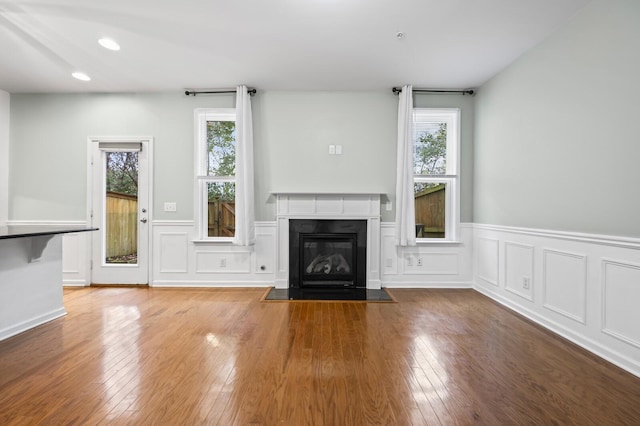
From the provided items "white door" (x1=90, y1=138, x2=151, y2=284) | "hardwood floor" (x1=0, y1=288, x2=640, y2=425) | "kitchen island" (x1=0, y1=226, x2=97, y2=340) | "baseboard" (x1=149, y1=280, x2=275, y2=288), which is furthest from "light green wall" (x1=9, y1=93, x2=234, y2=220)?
"hardwood floor" (x1=0, y1=288, x2=640, y2=425)

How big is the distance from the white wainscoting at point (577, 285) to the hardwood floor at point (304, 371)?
16cm

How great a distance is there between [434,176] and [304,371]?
3.23 metres

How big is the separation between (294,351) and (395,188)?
2698 mm

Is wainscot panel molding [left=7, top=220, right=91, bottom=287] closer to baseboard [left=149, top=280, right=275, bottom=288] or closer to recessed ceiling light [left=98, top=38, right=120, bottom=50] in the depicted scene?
baseboard [left=149, top=280, right=275, bottom=288]

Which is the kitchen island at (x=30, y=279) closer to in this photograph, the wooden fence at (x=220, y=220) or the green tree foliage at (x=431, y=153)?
the wooden fence at (x=220, y=220)

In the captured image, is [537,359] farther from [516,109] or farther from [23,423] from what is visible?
[23,423]

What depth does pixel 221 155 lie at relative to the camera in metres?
4.34

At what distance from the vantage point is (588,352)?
2324mm

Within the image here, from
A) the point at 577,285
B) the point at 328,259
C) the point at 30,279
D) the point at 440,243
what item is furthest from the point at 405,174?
the point at 30,279

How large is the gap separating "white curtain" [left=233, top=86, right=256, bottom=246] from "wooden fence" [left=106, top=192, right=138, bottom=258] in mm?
1535

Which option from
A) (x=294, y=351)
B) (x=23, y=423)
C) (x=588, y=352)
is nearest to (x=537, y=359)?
(x=588, y=352)

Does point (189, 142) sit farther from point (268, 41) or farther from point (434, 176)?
point (434, 176)

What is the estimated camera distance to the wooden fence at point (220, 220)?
4332mm

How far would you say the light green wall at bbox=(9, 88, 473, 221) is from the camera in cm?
423
